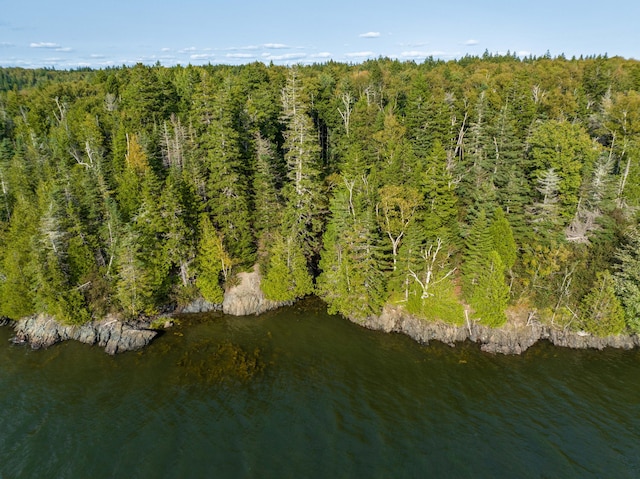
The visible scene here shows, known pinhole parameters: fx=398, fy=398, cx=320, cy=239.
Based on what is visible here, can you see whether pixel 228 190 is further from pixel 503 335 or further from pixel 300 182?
pixel 503 335

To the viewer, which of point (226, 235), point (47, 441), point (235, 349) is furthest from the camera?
point (226, 235)

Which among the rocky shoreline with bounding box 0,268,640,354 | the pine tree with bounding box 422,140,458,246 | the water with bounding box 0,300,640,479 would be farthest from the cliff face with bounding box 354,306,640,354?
the pine tree with bounding box 422,140,458,246

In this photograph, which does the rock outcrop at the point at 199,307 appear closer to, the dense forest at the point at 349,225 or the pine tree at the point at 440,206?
the dense forest at the point at 349,225

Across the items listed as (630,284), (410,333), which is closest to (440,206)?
(410,333)

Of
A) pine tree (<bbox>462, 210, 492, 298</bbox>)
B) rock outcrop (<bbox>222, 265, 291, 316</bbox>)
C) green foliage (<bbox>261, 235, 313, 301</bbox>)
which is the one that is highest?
pine tree (<bbox>462, 210, 492, 298</bbox>)

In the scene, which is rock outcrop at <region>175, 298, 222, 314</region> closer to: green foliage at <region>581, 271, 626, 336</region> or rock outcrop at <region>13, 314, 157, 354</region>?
rock outcrop at <region>13, 314, 157, 354</region>

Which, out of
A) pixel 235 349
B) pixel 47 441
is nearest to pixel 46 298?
pixel 47 441

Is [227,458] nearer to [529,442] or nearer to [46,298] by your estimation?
[529,442]
